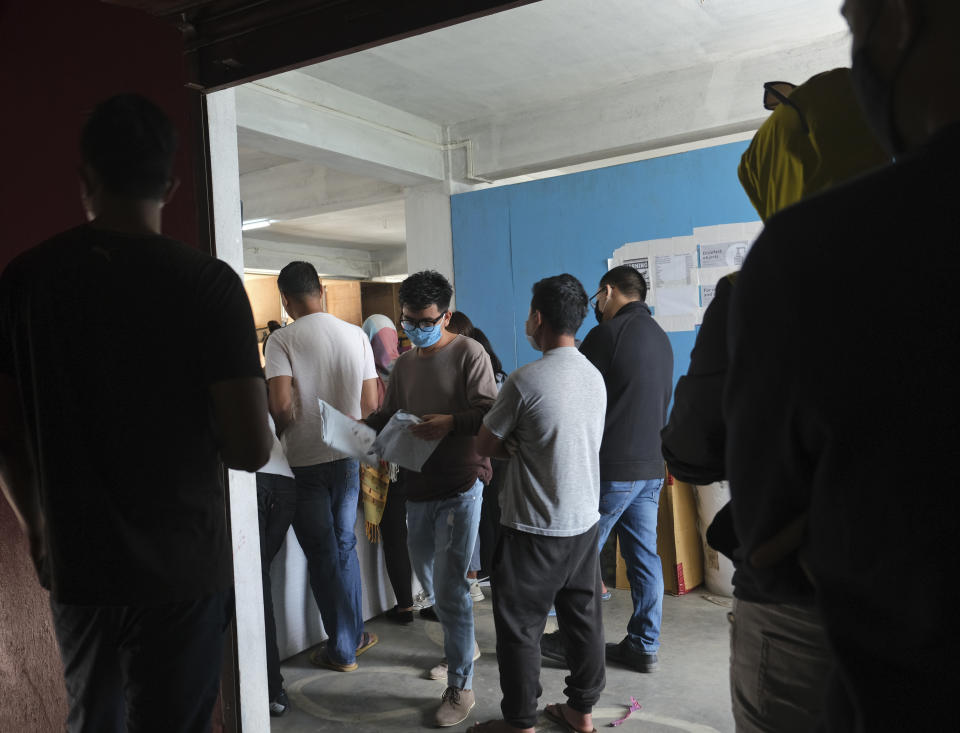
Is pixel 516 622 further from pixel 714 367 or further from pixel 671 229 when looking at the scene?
pixel 671 229

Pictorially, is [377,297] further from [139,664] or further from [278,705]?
[139,664]

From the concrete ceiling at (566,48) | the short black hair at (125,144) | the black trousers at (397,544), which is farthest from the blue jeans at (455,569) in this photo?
the concrete ceiling at (566,48)

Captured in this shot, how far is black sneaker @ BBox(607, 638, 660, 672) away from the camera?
3.39m

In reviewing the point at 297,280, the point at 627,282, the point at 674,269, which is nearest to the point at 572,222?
the point at 674,269

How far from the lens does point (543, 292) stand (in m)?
2.65

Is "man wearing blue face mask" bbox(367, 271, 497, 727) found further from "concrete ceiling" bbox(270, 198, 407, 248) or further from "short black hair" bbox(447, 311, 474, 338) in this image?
"concrete ceiling" bbox(270, 198, 407, 248)

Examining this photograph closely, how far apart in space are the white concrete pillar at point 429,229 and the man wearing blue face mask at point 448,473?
140 inches

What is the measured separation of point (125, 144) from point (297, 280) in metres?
2.11

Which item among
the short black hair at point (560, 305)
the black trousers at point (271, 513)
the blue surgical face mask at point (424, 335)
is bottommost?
the black trousers at point (271, 513)

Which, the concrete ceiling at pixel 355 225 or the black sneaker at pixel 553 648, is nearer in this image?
the black sneaker at pixel 553 648

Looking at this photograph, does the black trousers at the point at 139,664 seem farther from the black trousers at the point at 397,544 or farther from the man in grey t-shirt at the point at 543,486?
the black trousers at the point at 397,544

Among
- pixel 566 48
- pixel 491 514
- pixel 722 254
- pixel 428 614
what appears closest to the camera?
pixel 428 614

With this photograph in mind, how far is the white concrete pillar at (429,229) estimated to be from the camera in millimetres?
6574

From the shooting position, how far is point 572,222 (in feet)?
19.4
